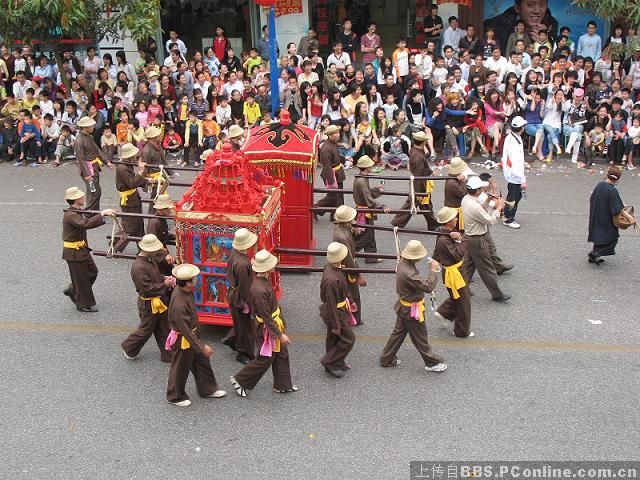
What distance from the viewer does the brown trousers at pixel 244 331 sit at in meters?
7.98

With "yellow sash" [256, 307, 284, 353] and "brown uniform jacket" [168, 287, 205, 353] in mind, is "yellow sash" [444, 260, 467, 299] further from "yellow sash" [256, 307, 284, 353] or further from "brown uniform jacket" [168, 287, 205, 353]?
"brown uniform jacket" [168, 287, 205, 353]

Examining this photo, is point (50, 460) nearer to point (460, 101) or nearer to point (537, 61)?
point (460, 101)

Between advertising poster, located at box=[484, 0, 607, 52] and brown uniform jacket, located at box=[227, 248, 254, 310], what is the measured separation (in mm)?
12172

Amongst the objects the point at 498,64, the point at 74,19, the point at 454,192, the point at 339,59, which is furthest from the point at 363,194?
the point at 74,19

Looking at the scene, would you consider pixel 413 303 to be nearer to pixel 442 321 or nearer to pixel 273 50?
pixel 442 321

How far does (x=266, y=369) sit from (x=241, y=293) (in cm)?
84

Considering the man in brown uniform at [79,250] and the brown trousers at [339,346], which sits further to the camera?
the man in brown uniform at [79,250]

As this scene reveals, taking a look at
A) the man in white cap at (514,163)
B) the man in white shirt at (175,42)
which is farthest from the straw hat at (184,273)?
the man in white shirt at (175,42)

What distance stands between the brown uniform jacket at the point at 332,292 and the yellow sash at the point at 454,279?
4.17 feet

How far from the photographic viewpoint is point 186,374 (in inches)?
288

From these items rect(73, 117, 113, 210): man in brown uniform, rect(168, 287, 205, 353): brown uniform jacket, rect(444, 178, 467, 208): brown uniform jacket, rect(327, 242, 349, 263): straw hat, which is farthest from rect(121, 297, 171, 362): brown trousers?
rect(73, 117, 113, 210): man in brown uniform

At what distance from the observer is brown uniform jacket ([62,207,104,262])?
890 centimetres

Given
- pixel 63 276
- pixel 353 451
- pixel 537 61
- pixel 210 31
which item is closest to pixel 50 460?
pixel 353 451

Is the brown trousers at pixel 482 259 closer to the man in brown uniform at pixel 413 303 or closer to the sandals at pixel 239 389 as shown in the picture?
the man in brown uniform at pixel 413 303
